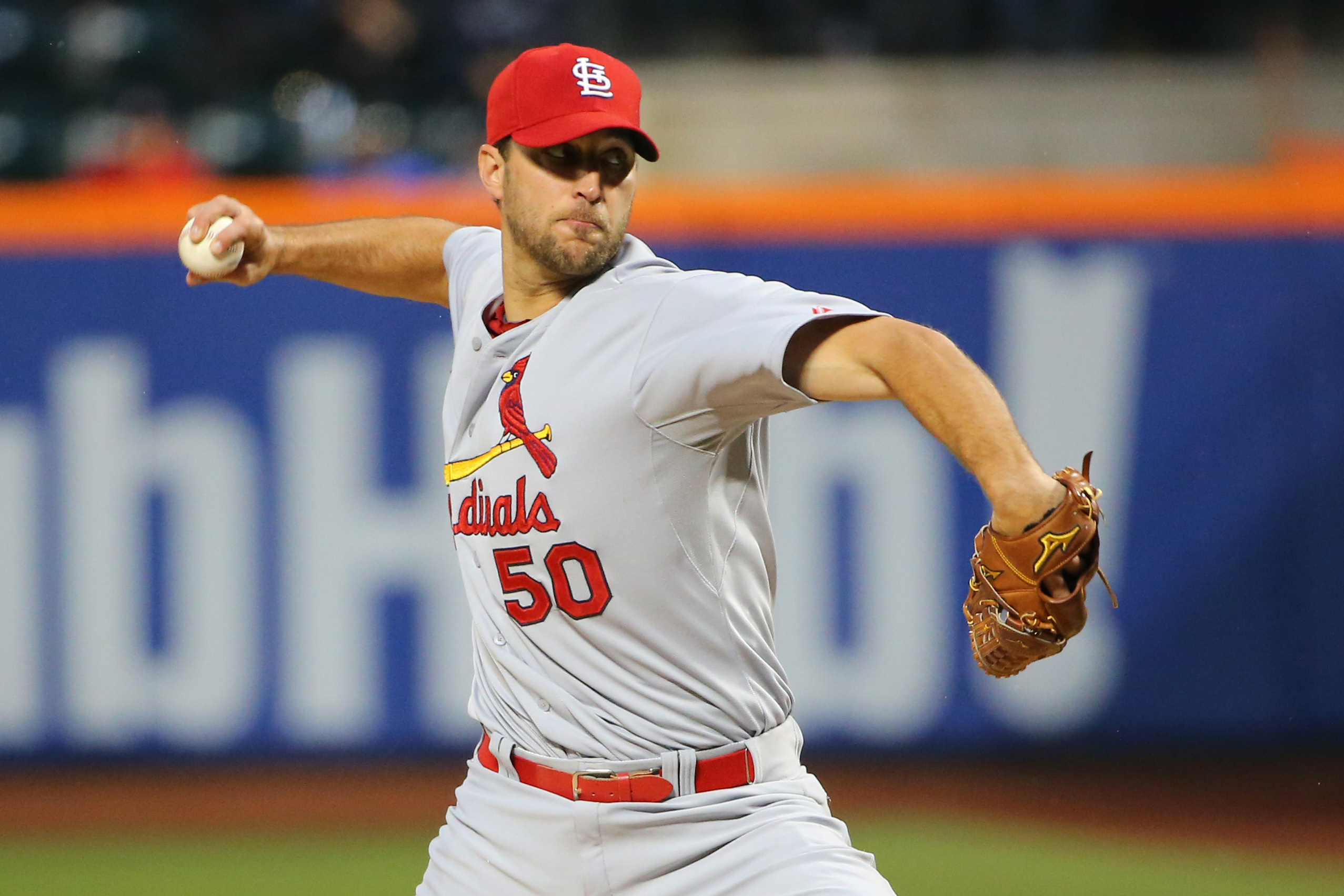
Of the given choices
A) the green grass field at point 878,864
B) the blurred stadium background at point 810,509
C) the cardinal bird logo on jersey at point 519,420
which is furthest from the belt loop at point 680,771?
the blurred stadium background at point 810,509

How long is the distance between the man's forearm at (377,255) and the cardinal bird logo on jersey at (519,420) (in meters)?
0.72

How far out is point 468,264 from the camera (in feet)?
10.5

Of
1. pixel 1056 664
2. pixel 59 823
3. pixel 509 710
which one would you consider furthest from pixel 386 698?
→ pixel 509 710

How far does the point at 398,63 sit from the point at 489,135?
6069mm

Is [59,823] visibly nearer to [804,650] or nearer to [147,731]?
[147,731]

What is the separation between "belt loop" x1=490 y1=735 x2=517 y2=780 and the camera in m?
2.72

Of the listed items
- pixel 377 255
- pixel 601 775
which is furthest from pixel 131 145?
pixel 601 775

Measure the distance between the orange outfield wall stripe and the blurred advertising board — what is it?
62 mm

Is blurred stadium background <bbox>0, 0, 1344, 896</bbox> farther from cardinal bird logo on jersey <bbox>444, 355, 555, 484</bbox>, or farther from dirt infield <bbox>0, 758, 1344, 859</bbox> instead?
cardinal bird logo on jersey <bbox>444, 355, 555, 484</bbox>

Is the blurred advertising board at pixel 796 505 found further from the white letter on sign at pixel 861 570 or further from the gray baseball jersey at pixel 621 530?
the gray baseball jersey at pixel 621 530

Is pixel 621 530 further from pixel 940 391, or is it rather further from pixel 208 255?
pixel 208 255

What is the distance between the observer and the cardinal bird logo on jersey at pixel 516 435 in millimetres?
2611

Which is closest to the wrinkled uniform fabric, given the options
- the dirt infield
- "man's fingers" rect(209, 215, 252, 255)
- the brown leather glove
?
the brown leather glove

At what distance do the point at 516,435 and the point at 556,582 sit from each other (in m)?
0.26
